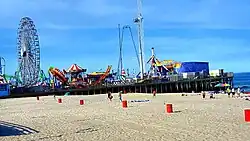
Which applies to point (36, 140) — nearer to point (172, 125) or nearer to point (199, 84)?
point (172, 125)

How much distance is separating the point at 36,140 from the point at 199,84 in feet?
231

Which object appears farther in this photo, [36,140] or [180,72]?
[180,72]

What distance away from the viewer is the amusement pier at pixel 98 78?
7088cm

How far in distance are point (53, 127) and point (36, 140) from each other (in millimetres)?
4012

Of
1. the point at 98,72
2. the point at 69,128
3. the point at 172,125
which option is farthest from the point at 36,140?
the point at 98,72

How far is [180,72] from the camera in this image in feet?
308

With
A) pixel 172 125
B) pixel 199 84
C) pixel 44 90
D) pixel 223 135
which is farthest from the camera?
pixel 199 84

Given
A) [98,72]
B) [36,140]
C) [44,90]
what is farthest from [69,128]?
[98,72]

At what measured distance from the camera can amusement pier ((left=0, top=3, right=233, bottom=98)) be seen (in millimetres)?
70875

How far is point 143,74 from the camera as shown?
283 ft

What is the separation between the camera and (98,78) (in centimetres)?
9119

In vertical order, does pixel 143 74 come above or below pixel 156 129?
above

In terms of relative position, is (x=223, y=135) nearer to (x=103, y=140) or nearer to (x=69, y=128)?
(x=103, y=140)

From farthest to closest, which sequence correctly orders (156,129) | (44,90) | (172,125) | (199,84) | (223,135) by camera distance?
(199,84) → (44,90) → (172,125) → (156,129) → (223,135)
